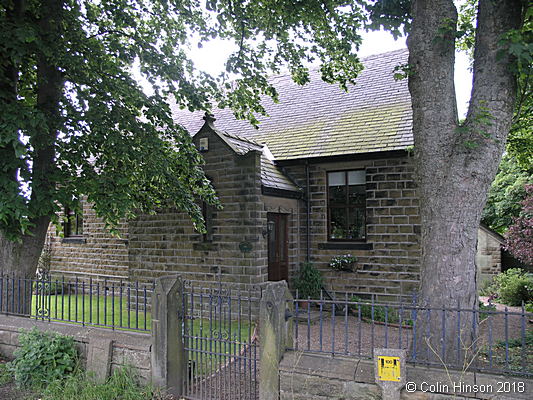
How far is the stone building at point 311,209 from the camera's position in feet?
34.4

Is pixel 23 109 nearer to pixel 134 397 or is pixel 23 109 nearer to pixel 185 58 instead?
pixel 185 58

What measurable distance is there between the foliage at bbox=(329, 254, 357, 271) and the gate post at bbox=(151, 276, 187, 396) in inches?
265

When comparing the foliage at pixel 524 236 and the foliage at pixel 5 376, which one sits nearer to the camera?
the foliage at pixel 5 376

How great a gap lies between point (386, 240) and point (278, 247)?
277 cm

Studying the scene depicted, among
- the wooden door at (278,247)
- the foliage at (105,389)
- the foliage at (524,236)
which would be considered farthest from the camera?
the wooden door at (278,247)

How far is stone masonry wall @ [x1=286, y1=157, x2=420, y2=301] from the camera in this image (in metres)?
11.0

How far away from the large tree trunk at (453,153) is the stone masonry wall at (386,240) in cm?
563

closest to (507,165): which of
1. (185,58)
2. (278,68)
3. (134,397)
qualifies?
(278,68)

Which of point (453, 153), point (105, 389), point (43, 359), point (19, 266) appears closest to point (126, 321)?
point (19, 266)

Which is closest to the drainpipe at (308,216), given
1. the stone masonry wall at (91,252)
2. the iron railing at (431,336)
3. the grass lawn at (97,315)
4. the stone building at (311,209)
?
the stone building at (311,209)

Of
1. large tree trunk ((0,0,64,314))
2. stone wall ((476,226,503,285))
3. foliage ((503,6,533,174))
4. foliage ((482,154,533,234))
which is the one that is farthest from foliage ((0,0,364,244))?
foliage ((482,154,533,234))

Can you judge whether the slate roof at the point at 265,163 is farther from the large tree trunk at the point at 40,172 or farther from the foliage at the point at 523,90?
the foliage at the point at 523,90

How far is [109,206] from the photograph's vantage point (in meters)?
7.28

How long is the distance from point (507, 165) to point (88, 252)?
64.9 ft
